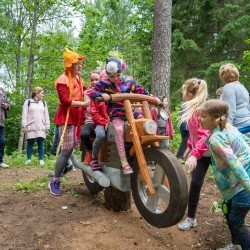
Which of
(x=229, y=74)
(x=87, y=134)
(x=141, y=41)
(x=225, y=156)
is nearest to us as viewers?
(x=225, y=156)

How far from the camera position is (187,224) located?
401 centimetres

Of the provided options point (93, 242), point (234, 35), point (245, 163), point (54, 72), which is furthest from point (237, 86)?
point (54, 72)

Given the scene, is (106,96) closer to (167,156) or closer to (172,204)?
(167,156)

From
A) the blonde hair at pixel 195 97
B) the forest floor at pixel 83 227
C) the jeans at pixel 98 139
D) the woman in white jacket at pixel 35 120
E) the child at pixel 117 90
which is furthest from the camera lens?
the woman in white jacket at pixel 35 120

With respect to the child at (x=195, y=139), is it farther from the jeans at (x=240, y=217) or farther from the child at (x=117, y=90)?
the jeans at (x=240, y=217)

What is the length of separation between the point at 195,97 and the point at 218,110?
0.99 metres

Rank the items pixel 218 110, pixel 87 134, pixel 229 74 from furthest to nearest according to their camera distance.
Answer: pixel 229 74 → pixel 87 134 → pixel 218 110

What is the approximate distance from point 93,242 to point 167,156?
1.17 metres

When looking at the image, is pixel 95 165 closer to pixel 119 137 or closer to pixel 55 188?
pixel 119 137

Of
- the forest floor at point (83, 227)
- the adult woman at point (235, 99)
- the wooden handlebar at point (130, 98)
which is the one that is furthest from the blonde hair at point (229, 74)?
the forest floor at point (83, 227)

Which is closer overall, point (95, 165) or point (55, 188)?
point (95, 165)

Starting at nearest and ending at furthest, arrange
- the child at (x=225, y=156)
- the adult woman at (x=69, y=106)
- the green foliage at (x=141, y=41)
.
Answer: the child at (x=225, y=156) → the adult woman at (x=69, y=106) → the green foliage at (x=141, y=41)

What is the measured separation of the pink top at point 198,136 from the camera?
143 inches

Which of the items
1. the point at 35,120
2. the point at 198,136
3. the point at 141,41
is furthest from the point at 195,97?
the point at 141,41
